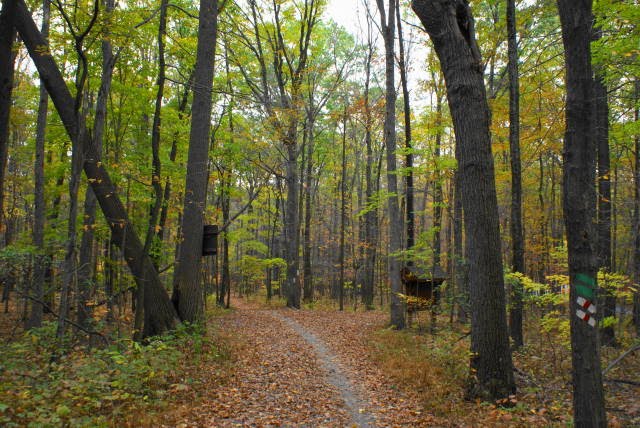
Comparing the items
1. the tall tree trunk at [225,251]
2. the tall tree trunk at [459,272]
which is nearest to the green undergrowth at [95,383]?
the tall tree trunk at [459,272]

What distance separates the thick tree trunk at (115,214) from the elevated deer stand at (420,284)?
705cm

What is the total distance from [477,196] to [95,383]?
19.0ft

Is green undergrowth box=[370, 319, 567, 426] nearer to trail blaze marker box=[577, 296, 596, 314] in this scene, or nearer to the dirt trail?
the dirt trail

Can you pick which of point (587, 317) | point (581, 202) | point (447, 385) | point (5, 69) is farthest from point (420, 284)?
point (5, 69)

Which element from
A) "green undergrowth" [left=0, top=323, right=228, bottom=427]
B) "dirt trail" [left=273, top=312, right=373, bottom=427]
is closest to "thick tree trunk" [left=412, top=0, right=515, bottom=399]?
"dirt trail" [left=273, top=312, right=373, bottom=427]

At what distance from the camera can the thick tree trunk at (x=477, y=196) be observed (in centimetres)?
559

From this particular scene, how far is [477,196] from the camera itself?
5695mm

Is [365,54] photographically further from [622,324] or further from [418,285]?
[622,324]

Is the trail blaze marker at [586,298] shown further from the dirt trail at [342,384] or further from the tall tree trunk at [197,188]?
the tall tree trunk at [197,188]

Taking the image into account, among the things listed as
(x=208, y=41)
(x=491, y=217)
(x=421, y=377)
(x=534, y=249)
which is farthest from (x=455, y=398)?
(x=534, y=249)

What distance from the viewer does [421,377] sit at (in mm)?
6613

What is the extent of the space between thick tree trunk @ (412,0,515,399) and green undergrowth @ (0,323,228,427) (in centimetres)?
434

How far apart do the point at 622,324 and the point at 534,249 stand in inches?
230

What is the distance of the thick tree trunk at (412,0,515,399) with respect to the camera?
220 inches
